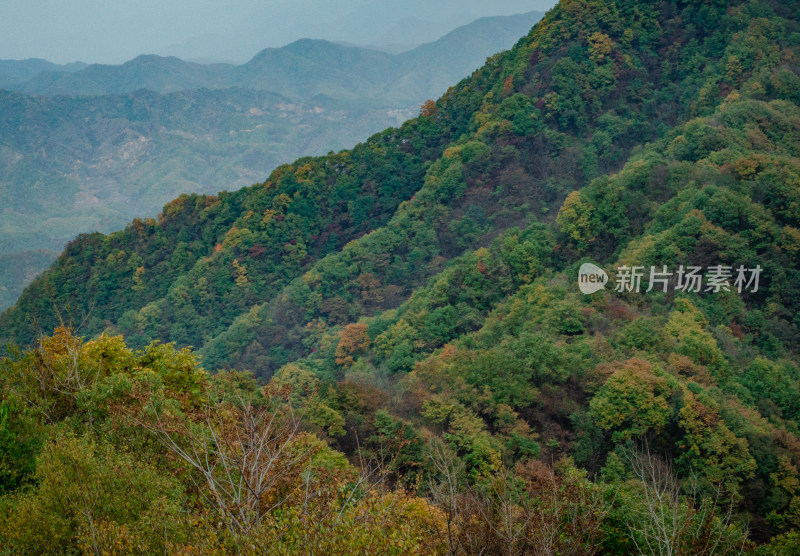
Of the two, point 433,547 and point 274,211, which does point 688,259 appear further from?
point 274,211

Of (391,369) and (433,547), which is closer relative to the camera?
(433,547)

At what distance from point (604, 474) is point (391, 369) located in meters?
18.2

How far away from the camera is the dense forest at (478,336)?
11.5m

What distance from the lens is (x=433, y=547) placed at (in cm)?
1054

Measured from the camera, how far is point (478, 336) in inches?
1468

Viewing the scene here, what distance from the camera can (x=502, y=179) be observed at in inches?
2359

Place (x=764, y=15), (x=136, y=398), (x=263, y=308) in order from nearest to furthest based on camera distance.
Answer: (x=136, y=398)
(x=764, y=15)
(x=263, y=308)

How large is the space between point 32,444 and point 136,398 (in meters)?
2.27

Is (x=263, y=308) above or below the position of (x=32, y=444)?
below

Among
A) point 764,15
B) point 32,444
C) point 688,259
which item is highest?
point 764,15

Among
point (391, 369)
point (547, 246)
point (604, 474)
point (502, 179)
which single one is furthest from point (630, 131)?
point (604, 474)

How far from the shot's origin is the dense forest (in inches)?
454

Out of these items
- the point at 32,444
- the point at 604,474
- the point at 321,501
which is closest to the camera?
the point at 321,501

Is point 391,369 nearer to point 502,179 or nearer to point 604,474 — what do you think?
point 604,474
